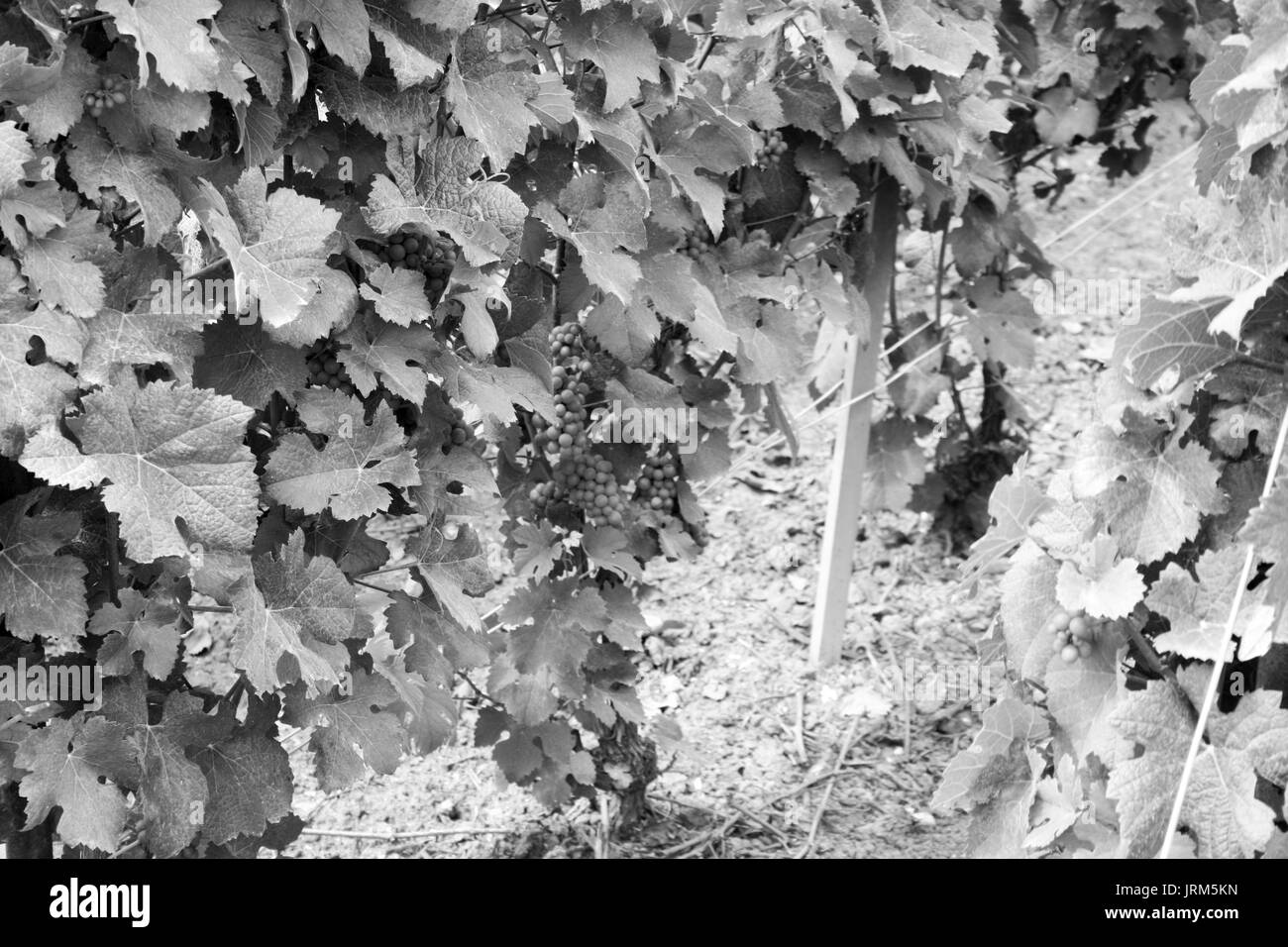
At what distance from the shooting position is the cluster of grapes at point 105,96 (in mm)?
1627

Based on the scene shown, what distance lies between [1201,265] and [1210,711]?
0.61 metres

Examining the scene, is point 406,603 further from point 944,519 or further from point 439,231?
point 944,519

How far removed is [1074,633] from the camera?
1.88 m

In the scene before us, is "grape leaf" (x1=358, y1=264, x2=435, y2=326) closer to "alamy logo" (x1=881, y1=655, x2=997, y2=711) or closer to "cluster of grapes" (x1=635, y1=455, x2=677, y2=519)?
"cluster of grapes" (x1=635, y1=455, x2=677, y2=519)

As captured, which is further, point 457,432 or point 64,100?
point 457,432

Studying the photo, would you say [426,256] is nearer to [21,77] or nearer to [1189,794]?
[21,77]

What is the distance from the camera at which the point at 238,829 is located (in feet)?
6.49

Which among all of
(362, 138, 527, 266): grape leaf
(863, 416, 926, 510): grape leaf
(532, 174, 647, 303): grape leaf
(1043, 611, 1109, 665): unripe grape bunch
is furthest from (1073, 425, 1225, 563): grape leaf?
(863, 416, 926, 510): grape leaf

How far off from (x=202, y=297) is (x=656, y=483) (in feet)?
3.98

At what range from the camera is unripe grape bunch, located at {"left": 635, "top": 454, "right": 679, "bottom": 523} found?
2777 mm

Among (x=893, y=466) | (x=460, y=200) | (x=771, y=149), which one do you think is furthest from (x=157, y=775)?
(x=893, y=466)

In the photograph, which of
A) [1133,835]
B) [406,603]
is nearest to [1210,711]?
[1133,835]
